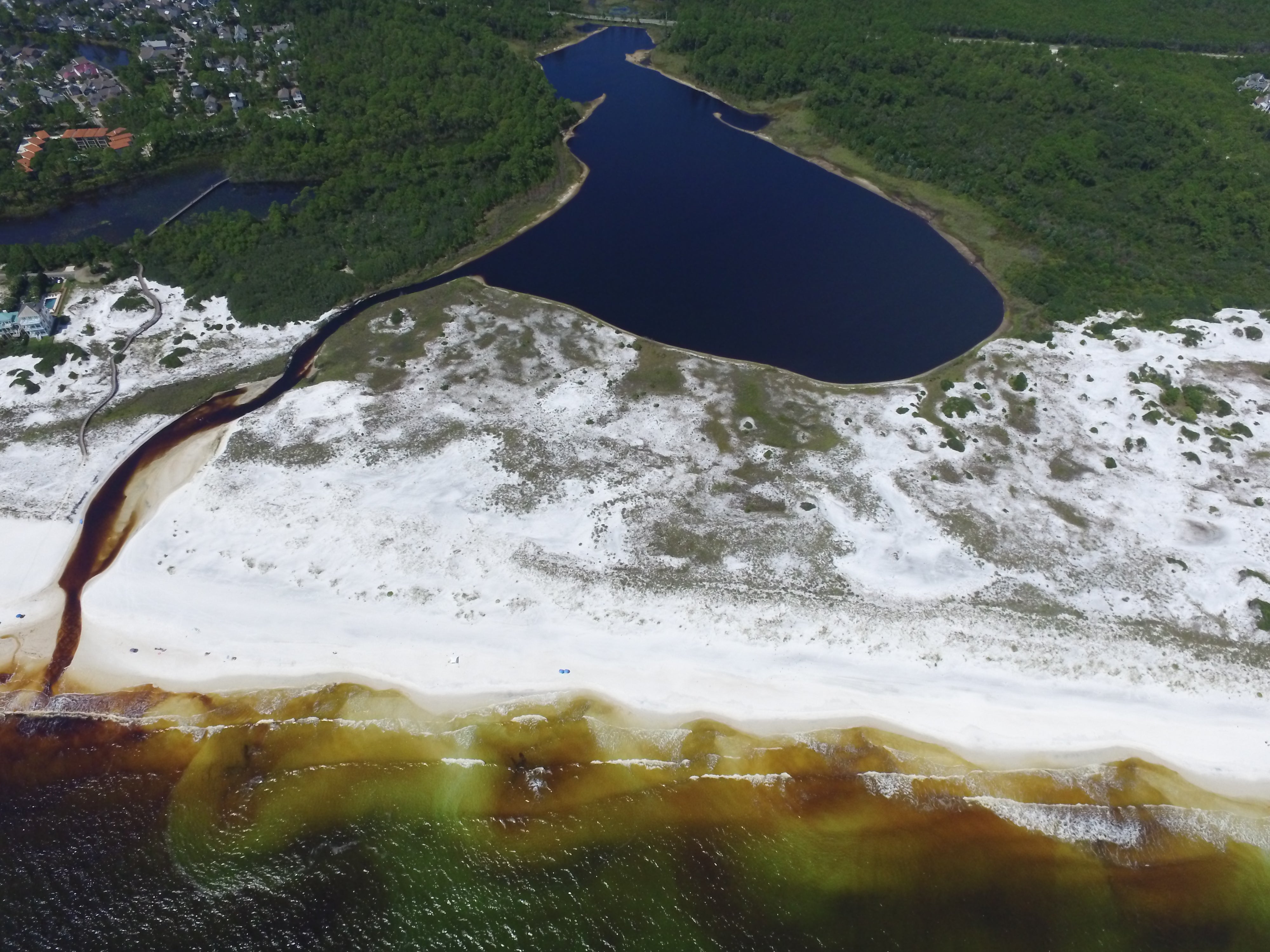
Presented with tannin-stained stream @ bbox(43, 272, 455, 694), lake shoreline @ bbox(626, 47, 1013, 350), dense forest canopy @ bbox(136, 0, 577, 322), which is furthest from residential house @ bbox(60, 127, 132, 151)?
lake shoreline @ bbox(626, 47, 1013, 350)

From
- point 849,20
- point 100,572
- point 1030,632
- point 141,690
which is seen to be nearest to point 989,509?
point 1030,632

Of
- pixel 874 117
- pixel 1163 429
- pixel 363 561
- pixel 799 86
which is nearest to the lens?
pixel 363 561

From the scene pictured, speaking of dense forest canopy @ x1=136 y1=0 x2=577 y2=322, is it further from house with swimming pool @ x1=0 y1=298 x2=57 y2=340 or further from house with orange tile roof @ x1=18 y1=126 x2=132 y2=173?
house with orange tile roof @ x1=18 y1=126 x2=132 y2=173

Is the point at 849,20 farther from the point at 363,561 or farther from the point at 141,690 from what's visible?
the point at 141,690

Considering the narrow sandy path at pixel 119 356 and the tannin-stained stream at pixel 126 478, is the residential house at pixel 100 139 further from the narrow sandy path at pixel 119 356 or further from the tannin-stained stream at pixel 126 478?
the tannin-stained stream at pixel 126 478

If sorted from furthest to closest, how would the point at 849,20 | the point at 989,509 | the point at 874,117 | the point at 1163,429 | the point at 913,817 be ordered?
the point at 849,20
the point at 874,117
the point at 1163,429
the point at 989,509
the point at 913,817

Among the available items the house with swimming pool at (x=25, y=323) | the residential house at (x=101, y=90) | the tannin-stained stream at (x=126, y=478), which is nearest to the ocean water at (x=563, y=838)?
the tannin-stained stream at (x=126, y=478)
